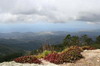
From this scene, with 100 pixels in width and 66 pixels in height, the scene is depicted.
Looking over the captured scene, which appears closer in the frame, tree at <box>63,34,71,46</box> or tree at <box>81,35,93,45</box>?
tree at <box>63,34,71,46</box>

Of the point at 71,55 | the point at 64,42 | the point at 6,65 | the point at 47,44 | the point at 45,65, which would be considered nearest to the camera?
the point at 6,65

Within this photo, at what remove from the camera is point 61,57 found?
1691 cm

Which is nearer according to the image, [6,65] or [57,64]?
[6,65]

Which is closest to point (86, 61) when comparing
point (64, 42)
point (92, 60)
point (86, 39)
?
point (92, 60)

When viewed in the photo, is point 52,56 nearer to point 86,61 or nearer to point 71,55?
point 71,55

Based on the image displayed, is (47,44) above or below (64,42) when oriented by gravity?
above

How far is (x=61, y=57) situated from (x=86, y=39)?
90.4 m

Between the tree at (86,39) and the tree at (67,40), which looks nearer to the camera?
the tree at (67,40)

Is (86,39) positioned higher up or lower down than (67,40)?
lower down

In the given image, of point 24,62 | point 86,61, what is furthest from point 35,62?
point 86,61

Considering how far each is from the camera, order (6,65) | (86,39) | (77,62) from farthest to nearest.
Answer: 1. (86,39)
2. (77,62)
3. (6,65)

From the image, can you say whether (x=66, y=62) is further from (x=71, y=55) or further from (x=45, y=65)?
(x=45, y=65)

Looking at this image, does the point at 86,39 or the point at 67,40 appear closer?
the point at 67,40

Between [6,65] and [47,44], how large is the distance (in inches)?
393
